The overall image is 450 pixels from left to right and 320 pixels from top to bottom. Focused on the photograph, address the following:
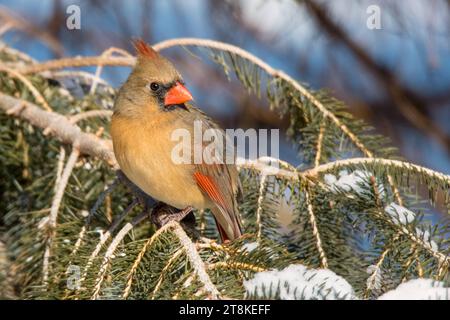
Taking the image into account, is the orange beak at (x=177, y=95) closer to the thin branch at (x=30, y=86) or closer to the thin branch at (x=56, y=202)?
the thin branch at (x=56, y=202)

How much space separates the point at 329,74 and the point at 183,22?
3.16 feet

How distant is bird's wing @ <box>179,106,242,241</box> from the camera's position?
2674mm

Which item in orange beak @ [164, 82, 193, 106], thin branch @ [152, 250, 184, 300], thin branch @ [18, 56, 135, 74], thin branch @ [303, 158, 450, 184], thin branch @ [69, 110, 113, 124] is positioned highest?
thin branch @ [18, 56, 135, 74]

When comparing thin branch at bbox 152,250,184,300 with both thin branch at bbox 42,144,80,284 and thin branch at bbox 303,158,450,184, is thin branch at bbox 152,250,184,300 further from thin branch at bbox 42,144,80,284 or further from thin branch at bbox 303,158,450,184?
thin branch at bbox 303,158,450,184

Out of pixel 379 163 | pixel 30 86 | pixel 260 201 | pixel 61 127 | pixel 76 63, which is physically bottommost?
pixel 260 201

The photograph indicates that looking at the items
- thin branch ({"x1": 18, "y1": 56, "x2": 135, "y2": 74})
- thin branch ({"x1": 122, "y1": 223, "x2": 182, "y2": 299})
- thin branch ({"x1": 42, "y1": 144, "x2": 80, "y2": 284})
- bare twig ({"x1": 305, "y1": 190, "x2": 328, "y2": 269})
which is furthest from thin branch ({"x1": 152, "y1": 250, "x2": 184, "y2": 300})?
thin branch ({"x1": 18, "y1": 56, "x2": 135, "y2": 74})

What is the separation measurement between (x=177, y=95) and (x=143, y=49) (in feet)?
0.71

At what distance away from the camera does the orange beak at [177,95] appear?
277cm

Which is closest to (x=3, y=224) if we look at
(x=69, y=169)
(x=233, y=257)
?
(x=69, y=169)

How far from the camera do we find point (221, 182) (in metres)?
2.77

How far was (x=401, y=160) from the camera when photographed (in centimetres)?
251

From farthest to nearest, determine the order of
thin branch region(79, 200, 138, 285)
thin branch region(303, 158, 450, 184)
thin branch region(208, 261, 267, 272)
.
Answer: thin branch region(303, 158, 450, 184) < thin branch region(79, 200, 138, 285) < thin branch region(208, 261, 267, 272)

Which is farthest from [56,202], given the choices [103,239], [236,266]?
[236,266]

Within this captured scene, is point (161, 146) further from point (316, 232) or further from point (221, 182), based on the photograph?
point (316, 232)
